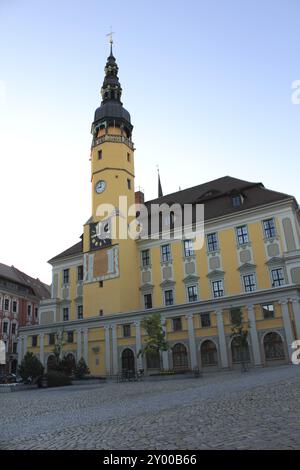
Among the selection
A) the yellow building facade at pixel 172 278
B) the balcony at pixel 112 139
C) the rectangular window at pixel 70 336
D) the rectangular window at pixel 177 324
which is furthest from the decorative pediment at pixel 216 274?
the balcony at pixel 112 139

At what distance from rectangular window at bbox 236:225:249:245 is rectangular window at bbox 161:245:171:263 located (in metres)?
7.81

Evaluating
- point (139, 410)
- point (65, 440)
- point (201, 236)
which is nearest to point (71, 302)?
point (201, 236)

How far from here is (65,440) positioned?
7977 mm

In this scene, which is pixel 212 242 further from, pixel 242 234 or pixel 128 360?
pixel 128 360

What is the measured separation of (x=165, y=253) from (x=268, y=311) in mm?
14535

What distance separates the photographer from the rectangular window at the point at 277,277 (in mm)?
37031

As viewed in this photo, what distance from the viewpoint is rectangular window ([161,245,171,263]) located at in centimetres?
4427

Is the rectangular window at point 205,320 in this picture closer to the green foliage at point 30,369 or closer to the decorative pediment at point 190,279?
the decorative pediment at point 190,279

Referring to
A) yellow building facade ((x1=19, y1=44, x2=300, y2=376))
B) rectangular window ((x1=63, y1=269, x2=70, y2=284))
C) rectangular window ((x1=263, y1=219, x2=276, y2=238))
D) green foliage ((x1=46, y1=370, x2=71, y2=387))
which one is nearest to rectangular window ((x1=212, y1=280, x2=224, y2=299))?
yellow building facade ((x1=19, y1=44, x2=300, y2=376))

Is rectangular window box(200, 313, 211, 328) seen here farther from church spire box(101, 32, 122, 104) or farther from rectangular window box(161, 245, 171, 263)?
church spire box(101, 32, 122, 104)

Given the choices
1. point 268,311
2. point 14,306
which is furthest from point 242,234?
point 14,306

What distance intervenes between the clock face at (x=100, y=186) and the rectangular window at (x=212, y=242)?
1384 cm
